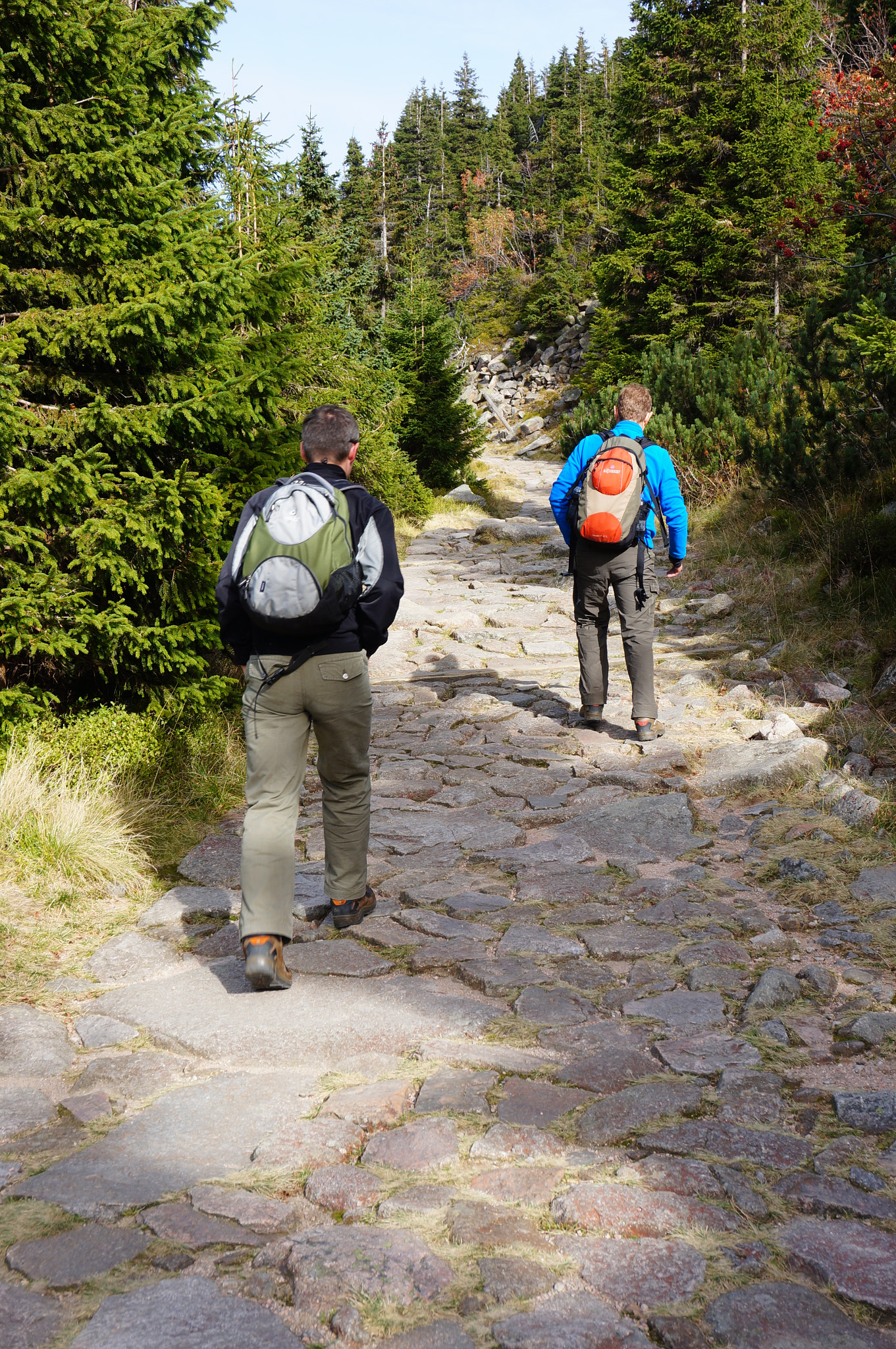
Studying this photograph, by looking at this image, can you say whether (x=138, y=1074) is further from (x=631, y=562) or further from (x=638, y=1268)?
(x=631, y=562)

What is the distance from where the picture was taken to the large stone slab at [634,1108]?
2734 mm

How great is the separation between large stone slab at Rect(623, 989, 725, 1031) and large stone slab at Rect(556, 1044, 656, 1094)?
262 millimetres

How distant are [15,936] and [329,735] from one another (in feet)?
5.26

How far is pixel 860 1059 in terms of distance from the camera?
3105mm

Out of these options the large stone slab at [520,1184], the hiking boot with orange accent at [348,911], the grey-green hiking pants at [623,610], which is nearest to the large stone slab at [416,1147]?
the large stone slab at [520,1184]

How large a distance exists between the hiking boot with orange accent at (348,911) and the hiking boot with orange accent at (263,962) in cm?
60

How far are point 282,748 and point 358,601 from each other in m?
0.61

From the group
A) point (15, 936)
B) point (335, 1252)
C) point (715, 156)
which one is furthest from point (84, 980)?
point (715, 156)

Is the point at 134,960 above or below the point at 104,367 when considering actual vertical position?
below

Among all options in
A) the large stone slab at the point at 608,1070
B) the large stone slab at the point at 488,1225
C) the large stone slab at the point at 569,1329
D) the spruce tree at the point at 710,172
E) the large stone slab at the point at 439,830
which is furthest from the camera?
the spruce tree at the point at 710,172

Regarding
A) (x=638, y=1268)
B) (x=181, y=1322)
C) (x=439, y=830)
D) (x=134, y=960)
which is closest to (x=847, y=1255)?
(x=638, y=1268)

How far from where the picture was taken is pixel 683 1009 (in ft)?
11.5

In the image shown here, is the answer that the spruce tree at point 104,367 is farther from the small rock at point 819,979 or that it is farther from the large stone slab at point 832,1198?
the large stone slab at point 832,1198

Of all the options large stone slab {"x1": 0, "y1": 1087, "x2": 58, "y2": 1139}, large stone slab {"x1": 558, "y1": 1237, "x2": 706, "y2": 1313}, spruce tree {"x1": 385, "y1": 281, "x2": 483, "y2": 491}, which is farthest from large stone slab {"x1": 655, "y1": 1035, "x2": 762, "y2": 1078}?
spruce tree {"x1": 385, "y1": 281, "x2": 483, "y2": 491}
